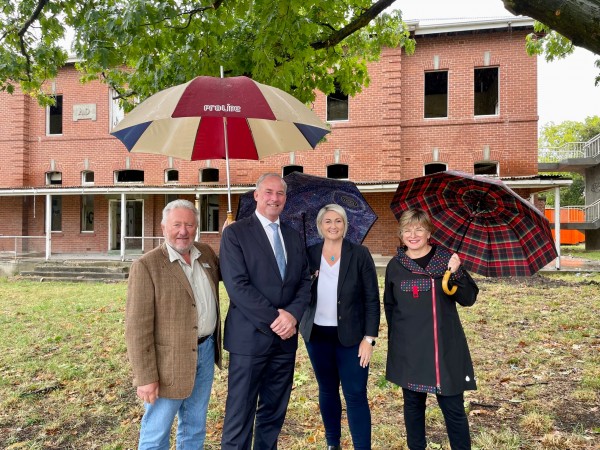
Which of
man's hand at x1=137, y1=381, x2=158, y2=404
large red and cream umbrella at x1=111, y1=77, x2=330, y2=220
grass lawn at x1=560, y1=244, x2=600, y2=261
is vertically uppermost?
large red and cream umbrella at x1=111, y1=77, x2=330, y2=220

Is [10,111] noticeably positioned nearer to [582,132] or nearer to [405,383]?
[405,383]

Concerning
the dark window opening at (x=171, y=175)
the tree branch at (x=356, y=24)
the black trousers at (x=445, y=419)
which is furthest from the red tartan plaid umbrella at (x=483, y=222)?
the dark window opening at (x=171, y=175)

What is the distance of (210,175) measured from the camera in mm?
18953

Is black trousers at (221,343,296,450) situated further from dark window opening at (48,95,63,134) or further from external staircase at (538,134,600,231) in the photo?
external staircase at (538,134,600,231)

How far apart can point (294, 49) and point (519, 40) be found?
14.6 metres

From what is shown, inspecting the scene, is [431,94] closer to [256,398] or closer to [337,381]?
[337,381]

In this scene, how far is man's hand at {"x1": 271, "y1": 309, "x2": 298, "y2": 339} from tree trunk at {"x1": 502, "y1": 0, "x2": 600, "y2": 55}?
315cm

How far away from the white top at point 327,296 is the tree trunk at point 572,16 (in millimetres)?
2632

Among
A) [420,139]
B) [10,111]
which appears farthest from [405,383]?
[10,111]

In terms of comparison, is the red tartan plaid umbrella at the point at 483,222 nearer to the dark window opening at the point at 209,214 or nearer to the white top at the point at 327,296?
the white top at the point at 327,296

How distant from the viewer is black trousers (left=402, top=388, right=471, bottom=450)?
290 centimetres

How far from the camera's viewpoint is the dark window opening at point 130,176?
19578 millimetres

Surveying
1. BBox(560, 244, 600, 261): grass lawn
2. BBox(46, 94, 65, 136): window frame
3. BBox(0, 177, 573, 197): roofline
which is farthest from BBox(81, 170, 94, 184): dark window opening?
BBox(560, 244, 600, 261): grass lawn

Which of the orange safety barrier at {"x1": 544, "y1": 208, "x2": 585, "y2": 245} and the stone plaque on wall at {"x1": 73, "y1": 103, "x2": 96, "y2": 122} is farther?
the orange safety barrier at {"x1": 544, "y1": 208, "x2": 585, "y2": 245}
